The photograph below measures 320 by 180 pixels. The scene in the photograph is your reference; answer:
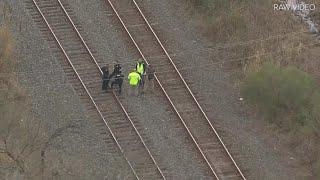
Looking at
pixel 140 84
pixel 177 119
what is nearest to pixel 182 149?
pixel 177 119

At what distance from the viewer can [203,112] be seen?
70.2 ft

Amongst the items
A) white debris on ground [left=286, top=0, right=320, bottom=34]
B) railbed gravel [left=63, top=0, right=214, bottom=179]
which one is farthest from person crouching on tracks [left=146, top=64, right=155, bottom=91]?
white debris on ground [left=286, top=0, right=320, bottom=34]

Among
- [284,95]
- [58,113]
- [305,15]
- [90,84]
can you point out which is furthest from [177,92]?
[305,15]

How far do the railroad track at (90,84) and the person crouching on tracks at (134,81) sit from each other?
0.61 meters

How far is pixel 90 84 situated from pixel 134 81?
1.49 metres

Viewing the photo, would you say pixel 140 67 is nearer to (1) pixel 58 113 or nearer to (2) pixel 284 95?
(1) pixel 58 113

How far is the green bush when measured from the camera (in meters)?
20.9

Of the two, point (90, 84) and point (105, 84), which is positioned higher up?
point (105, 84)

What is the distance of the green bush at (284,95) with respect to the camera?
2086 centimetres

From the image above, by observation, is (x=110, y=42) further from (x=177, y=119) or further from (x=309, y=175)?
(x=309, y=175)

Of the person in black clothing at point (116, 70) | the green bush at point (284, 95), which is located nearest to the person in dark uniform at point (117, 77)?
the person in black clothing at point (116, 70)

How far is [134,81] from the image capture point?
71.6 feet

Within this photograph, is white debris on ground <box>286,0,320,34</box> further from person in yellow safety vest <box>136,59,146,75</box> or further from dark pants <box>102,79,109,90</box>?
dark pants <box>102,79,109,90</box>

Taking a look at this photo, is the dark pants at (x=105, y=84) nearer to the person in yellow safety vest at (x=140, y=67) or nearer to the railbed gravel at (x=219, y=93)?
the person in yellow safety vest at (x=140, y=67)
